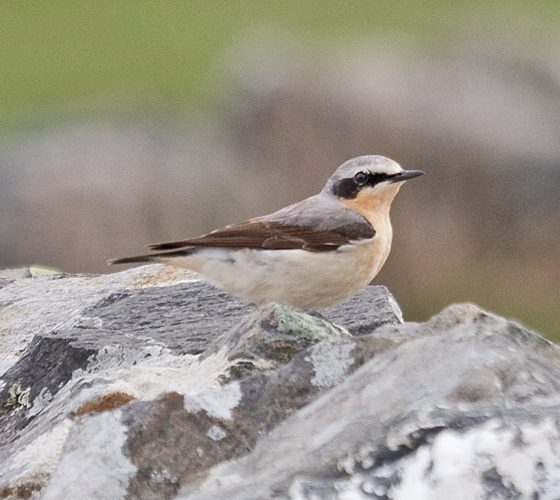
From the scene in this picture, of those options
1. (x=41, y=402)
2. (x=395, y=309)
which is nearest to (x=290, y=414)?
(x=41, y=402)

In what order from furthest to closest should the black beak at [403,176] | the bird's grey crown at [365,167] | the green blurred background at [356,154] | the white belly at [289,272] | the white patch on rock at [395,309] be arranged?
the green blurred background at [356,154], the bird's grey crown at [365,167], the black beak at [403,176], the white belly at [289,272], the white patch on rock at [395,309]

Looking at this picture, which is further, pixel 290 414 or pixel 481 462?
pixel 290 414

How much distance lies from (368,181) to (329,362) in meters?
4.21

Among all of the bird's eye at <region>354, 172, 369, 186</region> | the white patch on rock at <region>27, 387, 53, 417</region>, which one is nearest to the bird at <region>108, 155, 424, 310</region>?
the bird's eye at <region>354, 172, 369, 186</region>

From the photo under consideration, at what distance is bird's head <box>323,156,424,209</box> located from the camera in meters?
9.51

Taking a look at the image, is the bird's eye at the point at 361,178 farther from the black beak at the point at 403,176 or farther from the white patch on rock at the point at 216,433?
the white patch on rock at the point at 216,433

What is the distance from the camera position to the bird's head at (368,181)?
9.51 meters

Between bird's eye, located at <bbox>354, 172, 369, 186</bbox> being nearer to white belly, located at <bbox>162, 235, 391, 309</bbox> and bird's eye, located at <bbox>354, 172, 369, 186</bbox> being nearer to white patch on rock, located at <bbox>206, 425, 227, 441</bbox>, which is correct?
white belly, located at <bbox>162, 235, 391, 309</bbox>

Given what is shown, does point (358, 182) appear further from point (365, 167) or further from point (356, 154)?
point (356, 154)

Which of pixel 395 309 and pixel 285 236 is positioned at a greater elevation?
pixel 285 236

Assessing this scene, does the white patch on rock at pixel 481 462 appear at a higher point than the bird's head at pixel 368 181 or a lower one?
higher

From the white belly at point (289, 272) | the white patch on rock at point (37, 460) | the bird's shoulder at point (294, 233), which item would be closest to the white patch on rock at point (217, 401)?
the white patch on rock at point (37, 460)

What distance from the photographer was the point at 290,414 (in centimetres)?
517

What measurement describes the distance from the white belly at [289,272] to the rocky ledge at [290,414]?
5.61 ft
